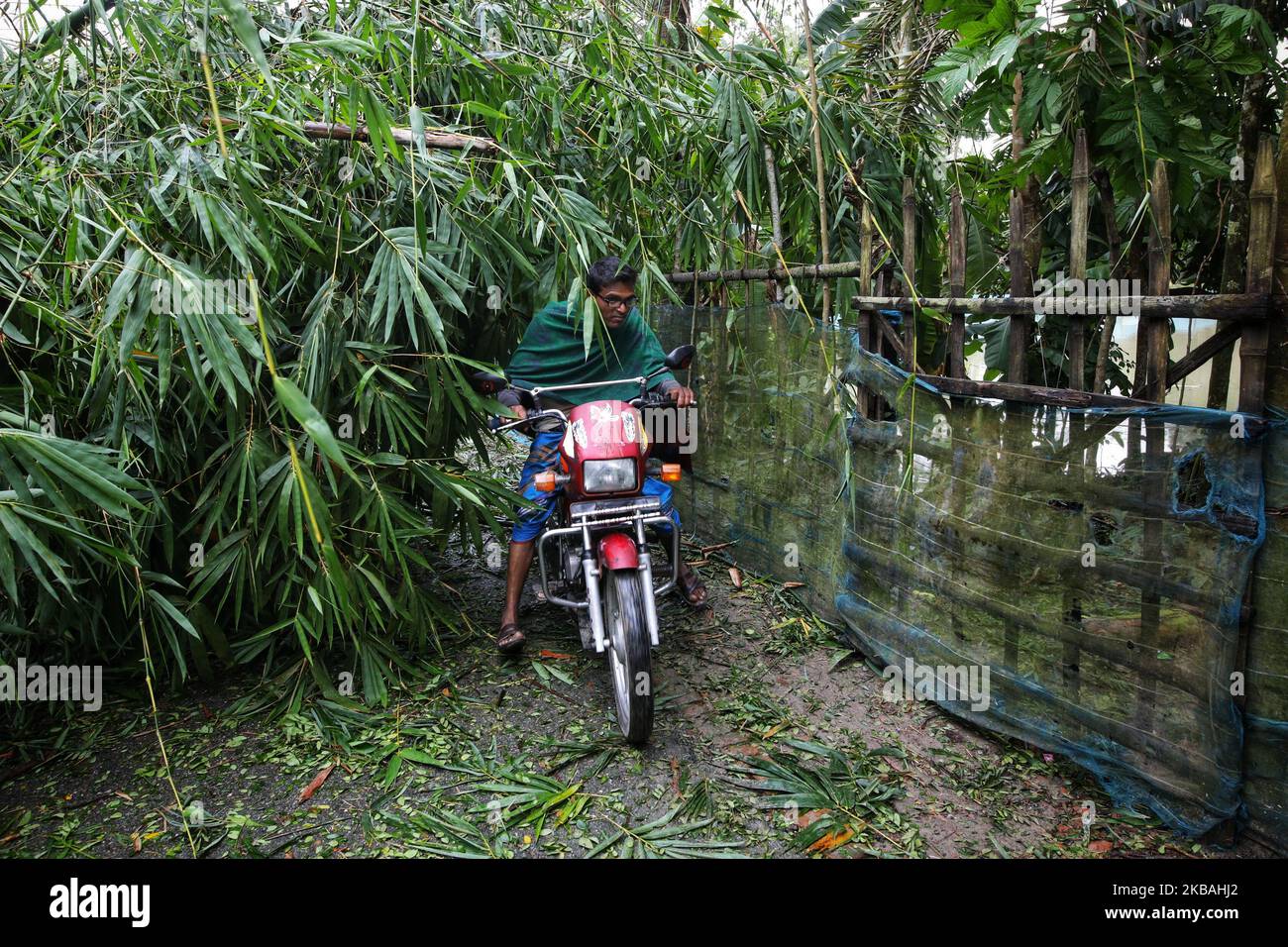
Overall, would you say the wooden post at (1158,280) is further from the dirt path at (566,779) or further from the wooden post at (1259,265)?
the dirt path at (566,779)

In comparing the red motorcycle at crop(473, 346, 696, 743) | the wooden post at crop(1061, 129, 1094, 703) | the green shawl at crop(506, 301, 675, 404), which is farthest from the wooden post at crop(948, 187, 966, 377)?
the green shawl at crop(506, 301, 675, 404)

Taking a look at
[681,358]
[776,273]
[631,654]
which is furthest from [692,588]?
[776,273]

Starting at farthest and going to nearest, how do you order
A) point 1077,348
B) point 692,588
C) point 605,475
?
point 692,588
point 605,475
point 1077,348

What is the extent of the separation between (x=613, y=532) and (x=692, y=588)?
104 cm

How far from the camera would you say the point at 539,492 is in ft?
11.0

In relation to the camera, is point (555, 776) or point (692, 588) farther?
point (692, 588)

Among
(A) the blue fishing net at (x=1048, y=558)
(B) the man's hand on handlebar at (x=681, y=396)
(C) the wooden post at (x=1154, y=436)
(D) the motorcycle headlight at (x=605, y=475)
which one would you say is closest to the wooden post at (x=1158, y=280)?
(C) the wooden post at (x=1154, y=436)

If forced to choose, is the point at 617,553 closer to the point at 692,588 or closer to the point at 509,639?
the point at 509,639

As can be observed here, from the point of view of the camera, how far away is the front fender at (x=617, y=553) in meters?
2.75

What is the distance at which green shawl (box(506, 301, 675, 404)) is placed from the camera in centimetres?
345

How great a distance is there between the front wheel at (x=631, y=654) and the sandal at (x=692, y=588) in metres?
1.03
